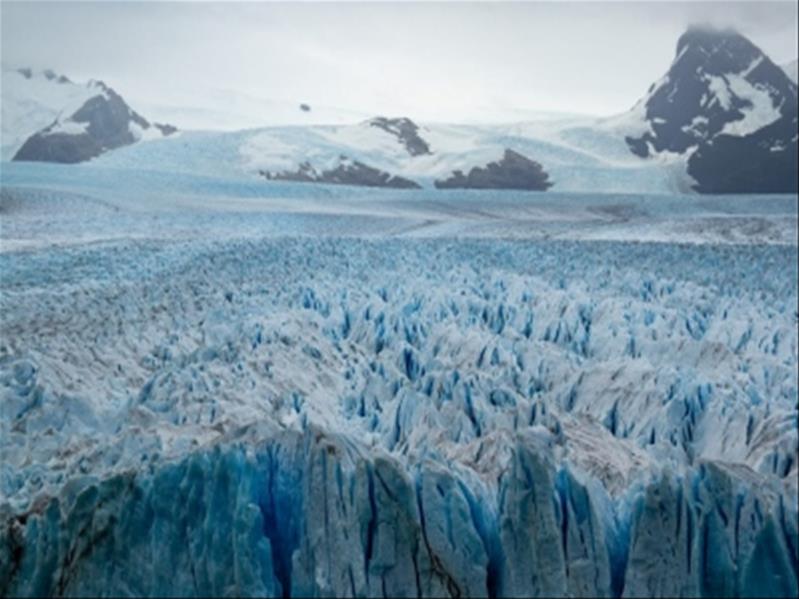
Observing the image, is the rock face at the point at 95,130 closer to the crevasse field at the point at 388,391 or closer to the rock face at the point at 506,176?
the crevasse field at the point at 388,391

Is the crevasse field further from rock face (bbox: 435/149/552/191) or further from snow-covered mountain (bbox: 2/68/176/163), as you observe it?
rock face (bbox: 435/149/552/191)

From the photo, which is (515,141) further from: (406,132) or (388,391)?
(388,391)

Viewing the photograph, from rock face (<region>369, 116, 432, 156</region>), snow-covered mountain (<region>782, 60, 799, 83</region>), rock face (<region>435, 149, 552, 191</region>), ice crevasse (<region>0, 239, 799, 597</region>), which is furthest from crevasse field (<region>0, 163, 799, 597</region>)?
rock face (<region>435, 149, 552, 191</region>)

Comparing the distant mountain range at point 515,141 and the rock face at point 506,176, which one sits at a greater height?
the distant mountain range at point 515,141

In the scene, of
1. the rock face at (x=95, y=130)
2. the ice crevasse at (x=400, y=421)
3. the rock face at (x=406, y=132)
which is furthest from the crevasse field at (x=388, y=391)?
the rock face at (x=406, y=132)

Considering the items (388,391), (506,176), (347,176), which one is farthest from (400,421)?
(506,176)

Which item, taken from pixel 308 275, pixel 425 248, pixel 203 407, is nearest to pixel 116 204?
pixel 308 275
